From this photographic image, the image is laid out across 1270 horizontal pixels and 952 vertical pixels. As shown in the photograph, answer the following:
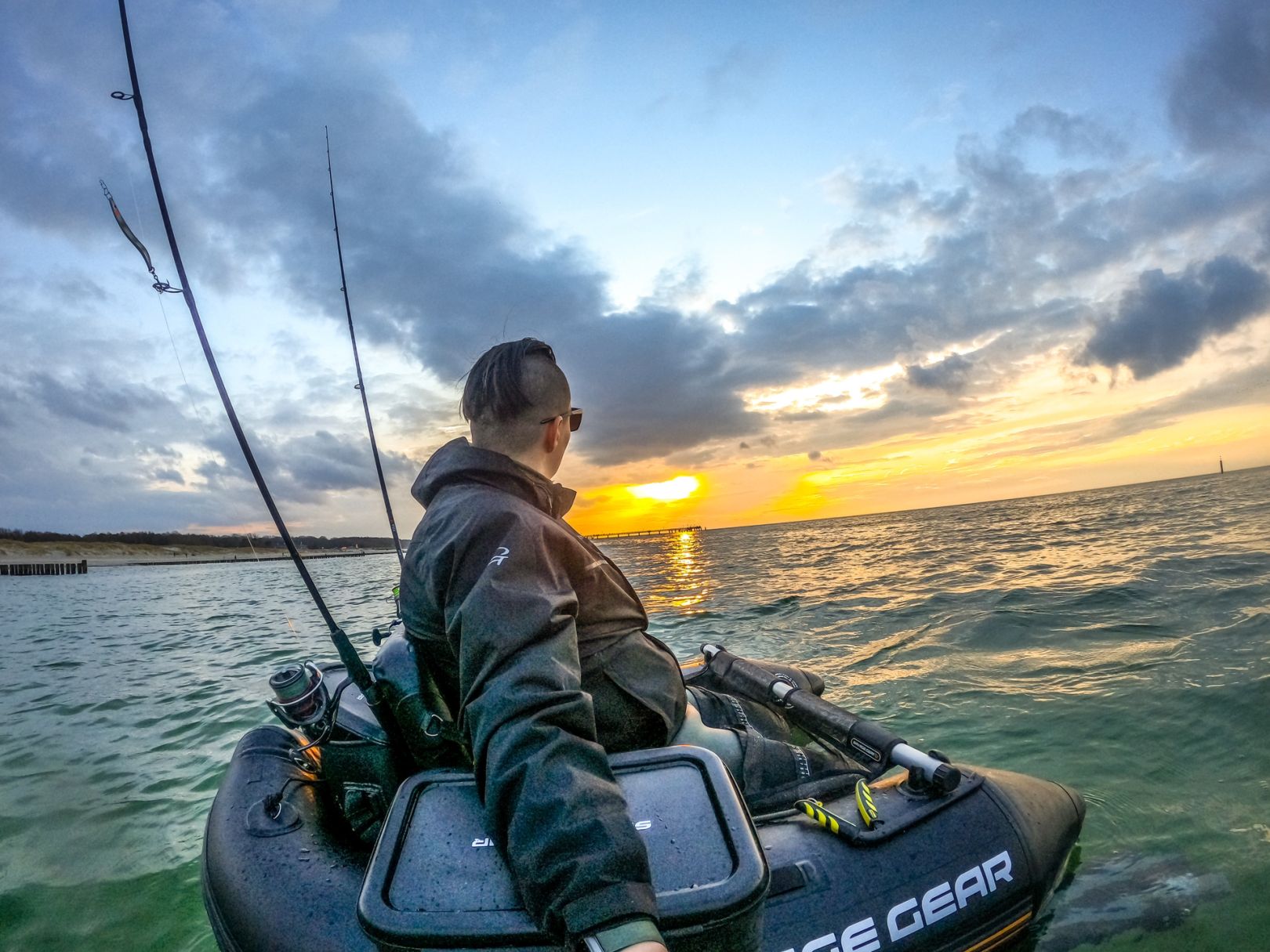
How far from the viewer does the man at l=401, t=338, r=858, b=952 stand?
47.5 inches

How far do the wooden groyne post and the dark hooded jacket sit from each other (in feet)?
270

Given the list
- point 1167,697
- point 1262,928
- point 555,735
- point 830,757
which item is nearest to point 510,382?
point 555,735

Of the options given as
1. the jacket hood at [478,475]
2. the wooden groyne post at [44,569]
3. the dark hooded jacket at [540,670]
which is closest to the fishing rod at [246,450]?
the dark hooded jacket at [540,670]

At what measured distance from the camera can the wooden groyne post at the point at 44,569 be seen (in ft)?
204

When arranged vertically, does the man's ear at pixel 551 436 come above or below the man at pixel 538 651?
above

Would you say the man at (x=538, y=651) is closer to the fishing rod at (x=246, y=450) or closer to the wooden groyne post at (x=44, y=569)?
the fishing rod at (x=246, y=450)

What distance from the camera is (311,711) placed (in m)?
2.59

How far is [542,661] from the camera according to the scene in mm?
1464

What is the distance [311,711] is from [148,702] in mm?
6704

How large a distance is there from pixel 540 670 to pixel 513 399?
1.18m

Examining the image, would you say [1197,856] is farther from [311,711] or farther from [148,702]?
[148,702]

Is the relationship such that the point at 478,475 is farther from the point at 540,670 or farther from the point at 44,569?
the point at 44,569

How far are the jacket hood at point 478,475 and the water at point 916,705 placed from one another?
9.63 ft

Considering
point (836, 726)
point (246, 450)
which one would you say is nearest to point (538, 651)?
point (246, 450)
